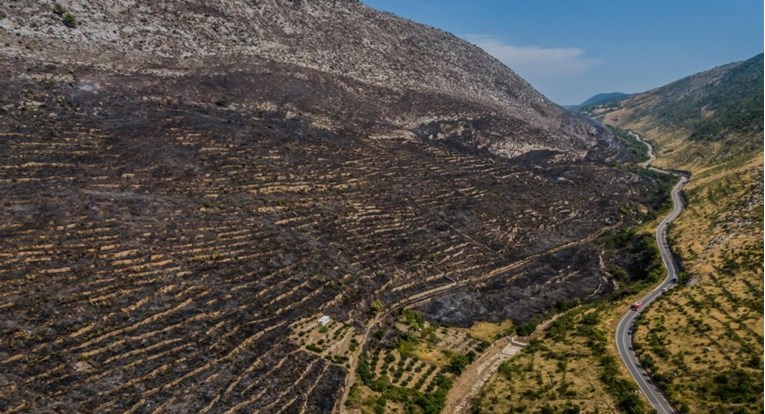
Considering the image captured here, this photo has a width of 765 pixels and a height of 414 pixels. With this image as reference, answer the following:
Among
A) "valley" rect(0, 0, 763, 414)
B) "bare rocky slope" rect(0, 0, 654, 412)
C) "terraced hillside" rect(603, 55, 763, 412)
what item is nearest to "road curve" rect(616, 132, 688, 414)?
"valley" rect(0, 0, 763, 414)

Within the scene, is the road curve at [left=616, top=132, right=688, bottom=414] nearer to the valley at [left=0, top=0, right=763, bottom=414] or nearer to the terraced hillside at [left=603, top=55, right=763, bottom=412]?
the valley at [left=0, top=0, right=763, bottom=414]

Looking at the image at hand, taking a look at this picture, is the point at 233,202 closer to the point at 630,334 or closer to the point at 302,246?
the point at 302,246

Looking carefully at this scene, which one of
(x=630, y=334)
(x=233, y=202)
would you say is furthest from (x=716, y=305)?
(x=233, y=202)

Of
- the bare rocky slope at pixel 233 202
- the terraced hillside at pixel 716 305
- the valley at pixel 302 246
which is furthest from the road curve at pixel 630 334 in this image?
the bare rocky slope at pixel 233 202

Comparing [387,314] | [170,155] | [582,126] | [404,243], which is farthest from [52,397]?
[582,126]

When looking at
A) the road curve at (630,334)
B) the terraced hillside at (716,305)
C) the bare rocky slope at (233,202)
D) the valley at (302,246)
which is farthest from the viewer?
the road curve at (630,334)

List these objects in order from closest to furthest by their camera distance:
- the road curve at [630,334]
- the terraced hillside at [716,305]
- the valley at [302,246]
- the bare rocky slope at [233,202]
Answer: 1. the bare rocky slope at [233,202]
2. the valley at [302,246]
3. the terraced hillside at [716,305]
4. the road curve at [630,334]

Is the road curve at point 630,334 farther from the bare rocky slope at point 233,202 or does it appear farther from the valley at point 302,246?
the bare rocky slope at point 233,202

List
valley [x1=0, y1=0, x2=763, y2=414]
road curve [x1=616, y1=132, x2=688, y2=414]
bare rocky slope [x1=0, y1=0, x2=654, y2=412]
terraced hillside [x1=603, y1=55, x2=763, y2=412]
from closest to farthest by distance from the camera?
bare rocky slope [x1=0, y1=0, x2=654, y2=412] → valley [x1=0, y1=0, x2=763, y2=414] → terraced hillside [x1=603, y1=55, x2=763, y2=412] → road curve [x1=616, y1=132, x2=688, y2=414]
